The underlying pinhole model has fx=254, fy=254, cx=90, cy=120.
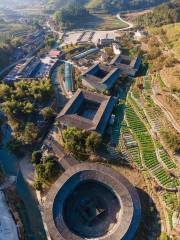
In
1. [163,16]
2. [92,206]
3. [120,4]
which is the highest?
[120,4]

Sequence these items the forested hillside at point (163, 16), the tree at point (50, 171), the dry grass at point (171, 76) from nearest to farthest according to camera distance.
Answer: the tree at point (50, 171), the dry grass at point (171, 76), the forested hillside at point (163, 16)

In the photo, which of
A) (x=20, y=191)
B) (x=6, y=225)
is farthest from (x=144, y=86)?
(x=6, y=225)

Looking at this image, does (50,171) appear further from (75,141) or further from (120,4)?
(120,4)

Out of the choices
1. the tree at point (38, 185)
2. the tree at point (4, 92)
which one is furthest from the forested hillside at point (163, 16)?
the tree at point (38, 185)

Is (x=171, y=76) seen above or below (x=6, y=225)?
above

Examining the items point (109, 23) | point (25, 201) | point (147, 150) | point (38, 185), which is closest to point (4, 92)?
point (38, 185)

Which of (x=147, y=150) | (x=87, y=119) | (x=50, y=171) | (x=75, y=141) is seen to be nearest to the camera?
(x=50, y=171)

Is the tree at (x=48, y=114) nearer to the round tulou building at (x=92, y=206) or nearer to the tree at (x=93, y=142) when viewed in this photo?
the tree at (x=93, y=142)
